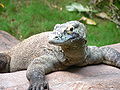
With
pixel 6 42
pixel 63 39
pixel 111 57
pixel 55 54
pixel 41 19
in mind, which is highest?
pixel 63 39

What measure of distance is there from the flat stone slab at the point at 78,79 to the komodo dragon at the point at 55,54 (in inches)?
4.1

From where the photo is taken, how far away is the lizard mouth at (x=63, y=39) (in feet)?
12.7

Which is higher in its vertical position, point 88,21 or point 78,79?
point 78,79

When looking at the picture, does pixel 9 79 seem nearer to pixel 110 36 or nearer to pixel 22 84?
pixel 22 84

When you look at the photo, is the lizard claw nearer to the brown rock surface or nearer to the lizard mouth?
the brown rock surface

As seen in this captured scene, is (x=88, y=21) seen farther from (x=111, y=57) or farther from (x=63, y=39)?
(x=63, y=39)

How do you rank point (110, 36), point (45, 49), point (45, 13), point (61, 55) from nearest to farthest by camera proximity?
1. point (61, 55)
2. point (45, 49)
3. point (110, 36)
4. point (45, 13)

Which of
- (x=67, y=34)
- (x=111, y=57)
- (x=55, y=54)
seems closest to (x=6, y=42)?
(x=55, y=54)

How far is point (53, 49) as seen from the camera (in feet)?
15.9

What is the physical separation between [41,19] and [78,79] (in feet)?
18.4

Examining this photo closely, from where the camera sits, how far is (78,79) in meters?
4.24

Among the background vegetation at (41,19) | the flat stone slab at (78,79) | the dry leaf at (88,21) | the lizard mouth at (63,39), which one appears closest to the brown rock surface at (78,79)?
the flat stone slab at (78,79)

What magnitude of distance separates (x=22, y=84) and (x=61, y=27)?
2.79ft

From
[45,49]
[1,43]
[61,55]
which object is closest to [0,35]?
[1,43]
